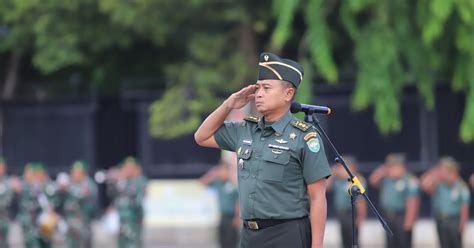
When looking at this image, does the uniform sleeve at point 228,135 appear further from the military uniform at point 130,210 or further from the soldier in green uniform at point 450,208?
the military uniform at point 130,210

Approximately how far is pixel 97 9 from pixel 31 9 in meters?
1.21

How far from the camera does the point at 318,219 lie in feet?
21.2

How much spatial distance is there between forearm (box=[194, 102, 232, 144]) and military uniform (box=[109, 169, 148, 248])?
1280 centimetres

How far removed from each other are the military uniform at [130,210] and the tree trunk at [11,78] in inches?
258

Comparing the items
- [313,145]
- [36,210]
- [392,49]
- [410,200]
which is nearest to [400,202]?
[410,200]

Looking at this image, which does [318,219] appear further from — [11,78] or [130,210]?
[11,78]

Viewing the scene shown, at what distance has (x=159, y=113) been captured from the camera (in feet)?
71.0

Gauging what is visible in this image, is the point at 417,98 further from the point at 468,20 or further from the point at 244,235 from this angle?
the point at 244,235

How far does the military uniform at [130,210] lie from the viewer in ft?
Result: 64.5

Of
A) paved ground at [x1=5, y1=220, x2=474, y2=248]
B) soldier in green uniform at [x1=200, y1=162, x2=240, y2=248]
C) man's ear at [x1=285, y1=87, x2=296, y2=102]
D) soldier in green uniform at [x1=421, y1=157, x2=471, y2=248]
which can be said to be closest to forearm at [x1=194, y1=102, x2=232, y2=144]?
man's ear at [x1=285, y1=87, x2=296, y2=102]

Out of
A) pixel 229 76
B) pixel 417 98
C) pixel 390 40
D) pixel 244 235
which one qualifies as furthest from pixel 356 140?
pixel 244 235

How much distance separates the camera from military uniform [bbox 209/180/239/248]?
1850 cm

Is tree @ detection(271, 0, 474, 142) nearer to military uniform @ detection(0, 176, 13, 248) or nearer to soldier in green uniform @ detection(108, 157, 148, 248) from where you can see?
soldier in green uniform @ detection(108, 157, 148, 248)

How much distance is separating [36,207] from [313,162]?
1425cm
